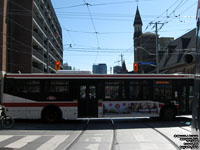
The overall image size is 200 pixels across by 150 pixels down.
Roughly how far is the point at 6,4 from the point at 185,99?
31.2m

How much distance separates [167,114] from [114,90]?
3.68m

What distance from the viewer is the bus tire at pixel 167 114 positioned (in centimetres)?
1470

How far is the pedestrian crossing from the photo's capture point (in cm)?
780

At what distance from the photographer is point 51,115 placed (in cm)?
→ 1404

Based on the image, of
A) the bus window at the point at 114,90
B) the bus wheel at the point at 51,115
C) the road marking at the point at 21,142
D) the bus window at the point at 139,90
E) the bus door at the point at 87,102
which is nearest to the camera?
the road marking at the point at 21,142

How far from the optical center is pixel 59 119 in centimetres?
1409

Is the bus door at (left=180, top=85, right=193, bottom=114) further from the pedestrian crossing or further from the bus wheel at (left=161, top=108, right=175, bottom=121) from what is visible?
the pedestrian crossing

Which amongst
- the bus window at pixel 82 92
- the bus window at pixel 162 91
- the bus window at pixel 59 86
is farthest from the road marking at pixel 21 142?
the bus window at pixel 162 91

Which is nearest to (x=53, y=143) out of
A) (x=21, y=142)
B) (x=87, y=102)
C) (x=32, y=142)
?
(x=32, y=142)

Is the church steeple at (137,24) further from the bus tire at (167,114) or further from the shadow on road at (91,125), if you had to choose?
the shadow on road at (91,125)

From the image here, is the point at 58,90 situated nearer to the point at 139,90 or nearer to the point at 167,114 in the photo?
the point at 139,90

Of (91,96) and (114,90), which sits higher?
(114,90)

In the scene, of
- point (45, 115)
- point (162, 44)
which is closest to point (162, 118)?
point (45, 115)

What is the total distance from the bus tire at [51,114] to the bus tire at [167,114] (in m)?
6.36
